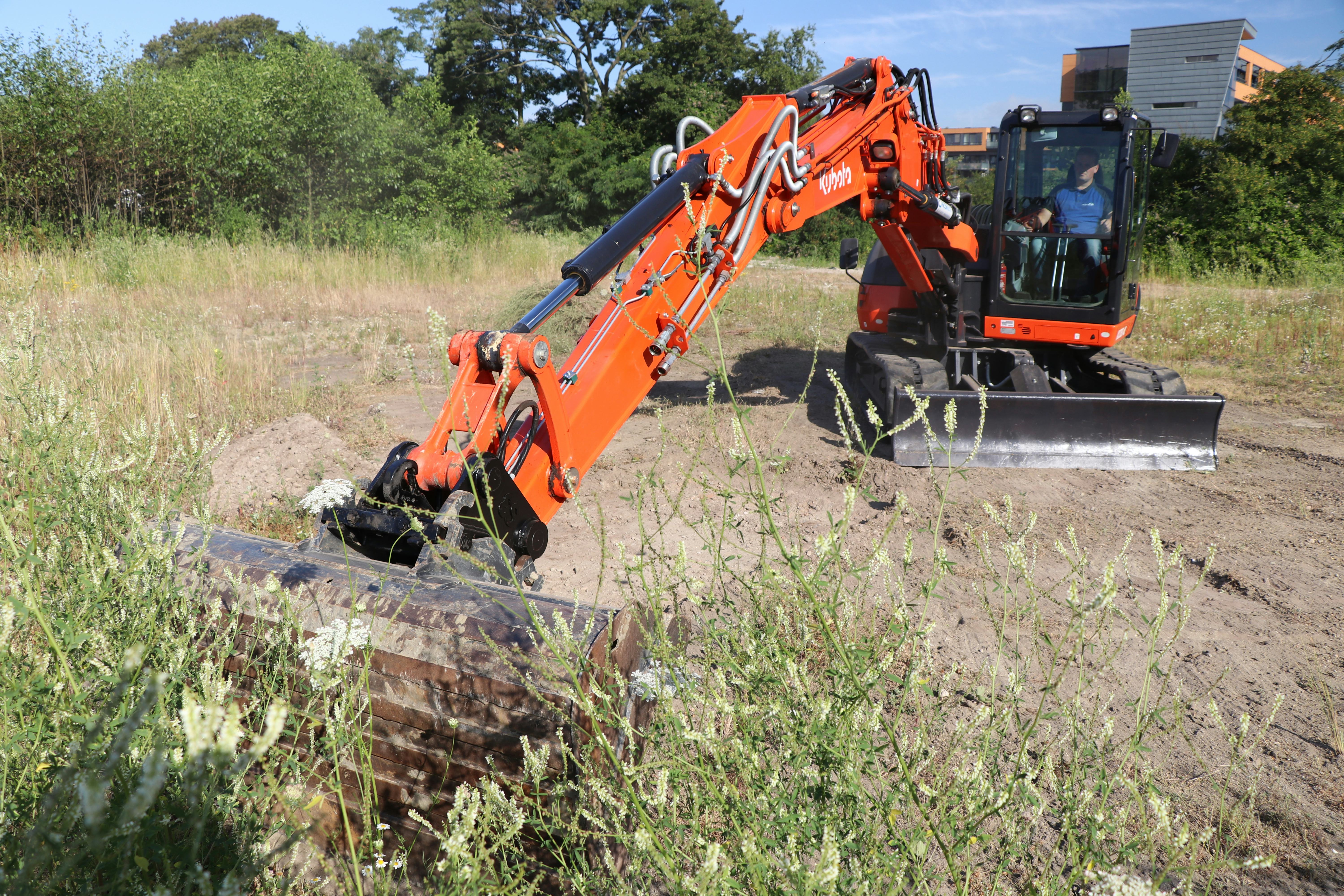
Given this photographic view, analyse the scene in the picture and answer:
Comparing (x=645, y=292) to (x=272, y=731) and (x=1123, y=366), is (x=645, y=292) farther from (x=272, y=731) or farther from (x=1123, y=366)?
(x=1123, y=366)

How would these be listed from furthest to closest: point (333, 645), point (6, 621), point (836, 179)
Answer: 1. point (836, 179)
2. point (333, 645)
3. point (6, 621)

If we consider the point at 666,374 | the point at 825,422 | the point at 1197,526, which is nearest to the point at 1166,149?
the point at 1197,526

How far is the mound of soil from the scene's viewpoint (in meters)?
4.70

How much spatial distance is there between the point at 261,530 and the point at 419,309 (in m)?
8.49

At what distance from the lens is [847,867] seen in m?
1.55

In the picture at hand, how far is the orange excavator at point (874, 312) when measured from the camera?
310cm

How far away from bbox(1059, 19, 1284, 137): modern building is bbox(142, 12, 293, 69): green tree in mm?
46511

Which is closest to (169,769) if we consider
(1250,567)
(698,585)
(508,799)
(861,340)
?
(508,799)

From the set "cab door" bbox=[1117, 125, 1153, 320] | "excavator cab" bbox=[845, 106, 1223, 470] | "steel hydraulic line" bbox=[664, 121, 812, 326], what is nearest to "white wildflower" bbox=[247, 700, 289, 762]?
"steel hydraulic line" bbox=[664, 121, 812, 326]

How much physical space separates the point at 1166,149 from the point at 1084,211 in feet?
2.16

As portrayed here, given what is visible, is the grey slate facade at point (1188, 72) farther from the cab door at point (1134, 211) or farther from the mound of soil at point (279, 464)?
the mound of soil at point (279, 464)

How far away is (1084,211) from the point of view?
639 centimetres

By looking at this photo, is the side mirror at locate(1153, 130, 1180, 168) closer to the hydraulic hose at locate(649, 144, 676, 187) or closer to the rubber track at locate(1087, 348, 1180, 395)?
the rubber track at locate(1087, 348, 1180, 395)

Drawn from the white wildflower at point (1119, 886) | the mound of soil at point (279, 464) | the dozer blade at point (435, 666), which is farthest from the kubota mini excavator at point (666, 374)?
the mound of soil at point (279, 464)
